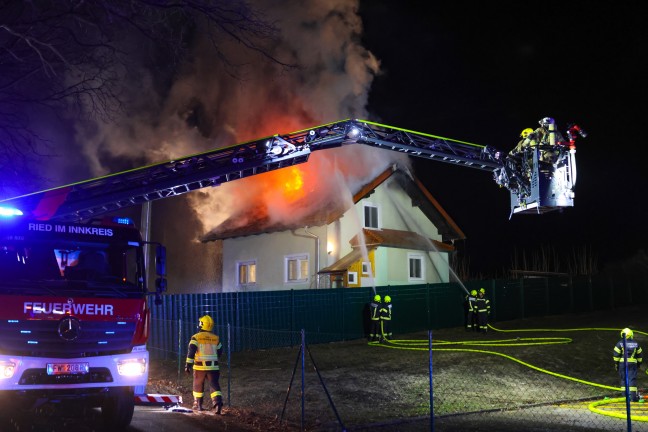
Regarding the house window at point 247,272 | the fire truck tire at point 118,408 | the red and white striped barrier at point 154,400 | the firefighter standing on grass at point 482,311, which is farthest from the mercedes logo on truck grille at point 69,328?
the house window at point 247,272

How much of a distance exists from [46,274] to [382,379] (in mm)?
7708

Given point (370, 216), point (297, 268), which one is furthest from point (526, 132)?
point (297, 268)

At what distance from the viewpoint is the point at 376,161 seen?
26406 millimetres

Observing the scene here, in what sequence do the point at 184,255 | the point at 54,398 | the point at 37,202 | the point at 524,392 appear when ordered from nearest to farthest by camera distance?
the point at 54,398, the point at 37,202, the point at 524,392, the point at 184,255

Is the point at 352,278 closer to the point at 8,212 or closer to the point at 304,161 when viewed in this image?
the point at 304,161

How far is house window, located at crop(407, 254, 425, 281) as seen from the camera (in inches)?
1067

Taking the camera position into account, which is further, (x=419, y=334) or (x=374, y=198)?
(x=374, y=198)

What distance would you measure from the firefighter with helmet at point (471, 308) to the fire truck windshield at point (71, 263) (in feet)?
50.9

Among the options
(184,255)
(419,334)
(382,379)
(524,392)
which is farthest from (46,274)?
(184,255)

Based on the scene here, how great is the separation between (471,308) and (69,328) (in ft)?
55.2

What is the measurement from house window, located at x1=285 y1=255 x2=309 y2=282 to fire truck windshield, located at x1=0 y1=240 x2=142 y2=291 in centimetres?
1678

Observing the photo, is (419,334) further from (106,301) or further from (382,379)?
(106,301)

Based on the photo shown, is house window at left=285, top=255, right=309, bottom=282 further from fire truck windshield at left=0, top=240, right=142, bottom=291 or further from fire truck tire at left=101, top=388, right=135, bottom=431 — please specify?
fire truck tire at left=101, top=388, right=135, bottom=431

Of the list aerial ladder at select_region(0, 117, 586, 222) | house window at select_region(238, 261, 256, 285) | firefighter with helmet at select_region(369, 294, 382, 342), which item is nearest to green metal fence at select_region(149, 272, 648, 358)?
firefighter with helmet at select_region(369, 294, 382, 342)
